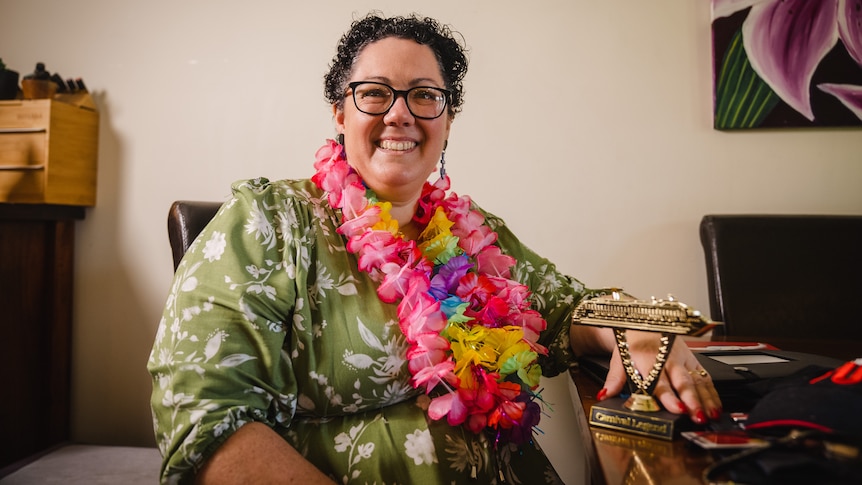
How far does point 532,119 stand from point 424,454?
1.41 metres

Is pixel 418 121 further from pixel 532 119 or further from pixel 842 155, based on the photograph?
pixel 842 155

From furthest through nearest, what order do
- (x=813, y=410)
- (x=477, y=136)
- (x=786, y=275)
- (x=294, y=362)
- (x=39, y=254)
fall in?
(x=39, y=254), (x=477, y=136), (x=786, y=275), (x=294, y=362), (x=813, y=410)

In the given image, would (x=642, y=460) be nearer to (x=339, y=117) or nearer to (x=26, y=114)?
(x=339, y=117)

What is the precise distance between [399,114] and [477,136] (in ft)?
2.87

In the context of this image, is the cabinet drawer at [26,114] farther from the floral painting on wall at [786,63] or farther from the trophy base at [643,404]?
the floral painting on wall at [786,63]

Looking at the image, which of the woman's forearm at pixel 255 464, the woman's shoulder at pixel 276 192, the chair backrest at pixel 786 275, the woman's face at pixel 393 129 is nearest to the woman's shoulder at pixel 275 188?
the woman's shoulder at pixel 276 192

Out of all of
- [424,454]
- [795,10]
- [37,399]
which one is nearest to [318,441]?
[424,454]

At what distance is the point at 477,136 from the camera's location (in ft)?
6.98

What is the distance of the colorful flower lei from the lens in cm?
110

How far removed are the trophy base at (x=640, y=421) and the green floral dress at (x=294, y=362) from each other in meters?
0.32

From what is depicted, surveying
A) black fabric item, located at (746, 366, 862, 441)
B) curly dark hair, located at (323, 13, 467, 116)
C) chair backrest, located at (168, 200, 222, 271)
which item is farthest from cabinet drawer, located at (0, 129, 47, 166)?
black fabric item, located at (746, 366, 862, 441)

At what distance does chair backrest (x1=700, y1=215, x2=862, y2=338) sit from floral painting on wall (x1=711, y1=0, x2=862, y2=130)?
37cm

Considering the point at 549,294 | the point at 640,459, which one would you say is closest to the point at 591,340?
the point at 549,294

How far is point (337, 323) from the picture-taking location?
1.09m
